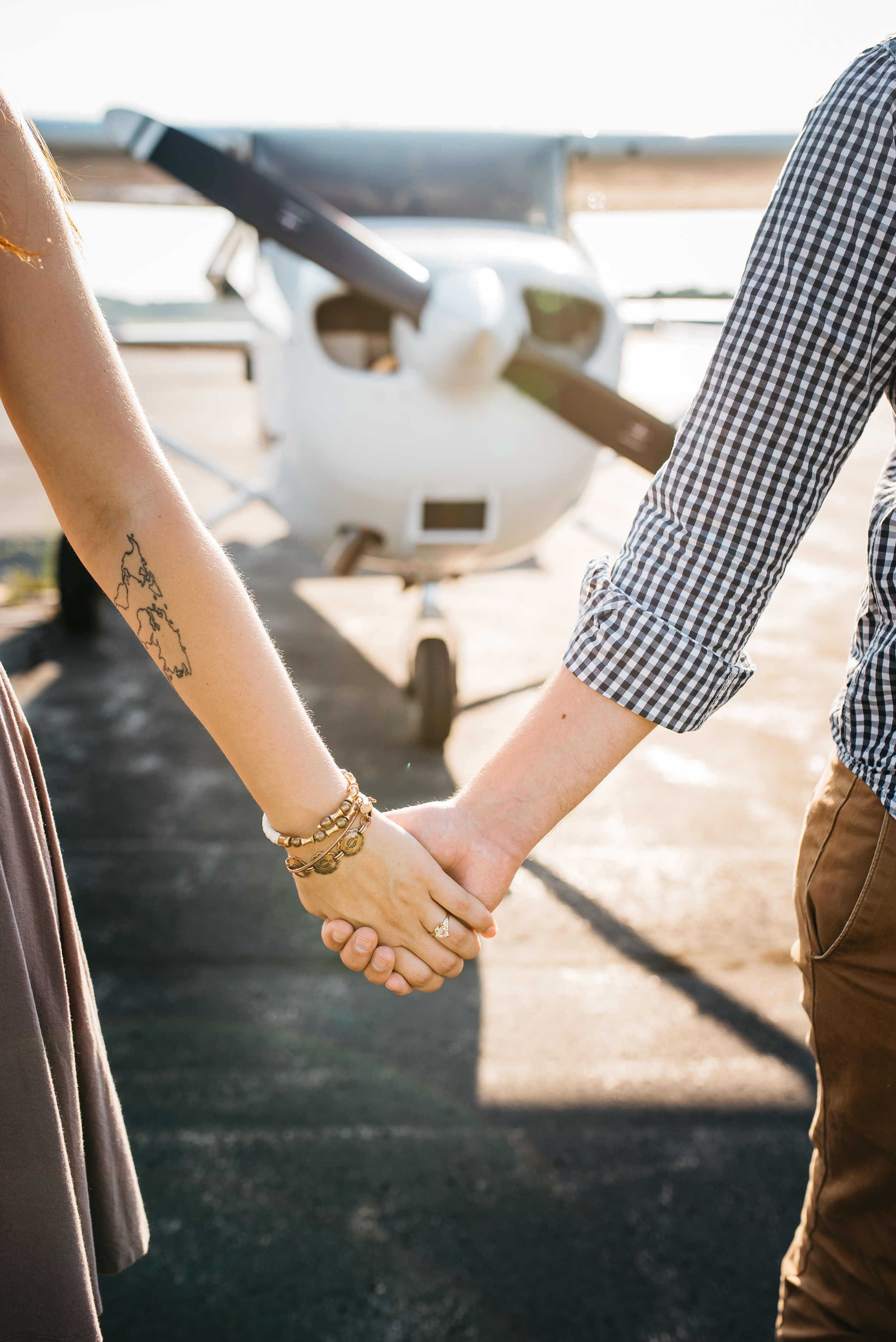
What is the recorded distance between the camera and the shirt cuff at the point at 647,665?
0.97 meters

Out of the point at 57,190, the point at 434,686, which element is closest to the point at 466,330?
the point at 434,686

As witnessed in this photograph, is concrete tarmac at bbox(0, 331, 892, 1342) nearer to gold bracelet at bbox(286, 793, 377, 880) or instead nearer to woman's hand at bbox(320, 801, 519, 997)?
woman's hand at bbox(320, 801, 519, 997)

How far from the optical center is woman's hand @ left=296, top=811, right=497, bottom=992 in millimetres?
1242

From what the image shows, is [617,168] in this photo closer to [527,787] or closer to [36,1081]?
[527,787]

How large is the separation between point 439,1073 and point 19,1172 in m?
1.46

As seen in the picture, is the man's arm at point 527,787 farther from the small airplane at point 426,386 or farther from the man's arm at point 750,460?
the small airplane at point 426,386

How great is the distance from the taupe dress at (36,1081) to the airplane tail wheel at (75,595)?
4.59 m

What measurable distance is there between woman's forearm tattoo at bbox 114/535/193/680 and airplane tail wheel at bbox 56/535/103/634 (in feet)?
14.8

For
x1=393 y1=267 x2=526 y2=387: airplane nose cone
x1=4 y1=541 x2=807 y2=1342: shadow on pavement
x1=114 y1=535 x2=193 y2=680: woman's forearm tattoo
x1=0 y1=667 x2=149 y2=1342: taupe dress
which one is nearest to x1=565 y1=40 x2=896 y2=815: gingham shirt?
x1=114 y1=535 x2=193 y2=680: woman's forearm tattoo

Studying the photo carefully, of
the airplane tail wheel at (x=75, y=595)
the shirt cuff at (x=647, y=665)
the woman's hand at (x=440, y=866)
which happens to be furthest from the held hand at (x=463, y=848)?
the airplane tail wheel at (x=75, y=595)

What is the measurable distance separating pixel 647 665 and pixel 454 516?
2.72 meters

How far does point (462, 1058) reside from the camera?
7.13ft

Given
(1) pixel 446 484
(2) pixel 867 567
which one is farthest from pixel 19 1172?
(1) pixel 446 484

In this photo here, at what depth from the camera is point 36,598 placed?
20.0 ft
